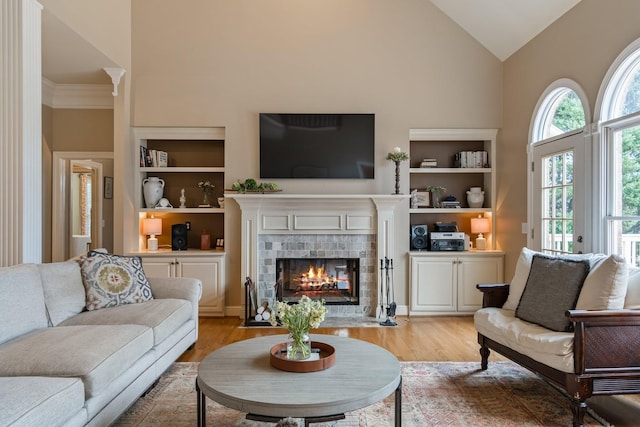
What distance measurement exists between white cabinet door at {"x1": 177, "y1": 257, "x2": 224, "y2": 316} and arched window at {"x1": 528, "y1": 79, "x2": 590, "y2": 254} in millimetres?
3533

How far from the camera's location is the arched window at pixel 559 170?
3.60 m

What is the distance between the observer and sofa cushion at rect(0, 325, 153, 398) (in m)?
1.92

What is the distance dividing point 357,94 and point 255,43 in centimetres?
138

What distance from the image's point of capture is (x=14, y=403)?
156 cm

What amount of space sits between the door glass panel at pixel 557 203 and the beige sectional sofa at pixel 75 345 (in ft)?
11.4

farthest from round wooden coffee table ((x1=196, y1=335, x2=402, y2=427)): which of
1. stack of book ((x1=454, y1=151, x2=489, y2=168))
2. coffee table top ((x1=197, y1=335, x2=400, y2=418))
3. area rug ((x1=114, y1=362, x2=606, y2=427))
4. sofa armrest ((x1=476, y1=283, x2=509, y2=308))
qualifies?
stack of book ((x1=454, y1=151, x2=489, y2=168))

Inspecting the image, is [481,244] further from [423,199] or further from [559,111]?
[559,111]

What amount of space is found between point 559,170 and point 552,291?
1.69 meters

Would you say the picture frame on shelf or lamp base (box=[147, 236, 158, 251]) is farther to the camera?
the picture frame on shelf

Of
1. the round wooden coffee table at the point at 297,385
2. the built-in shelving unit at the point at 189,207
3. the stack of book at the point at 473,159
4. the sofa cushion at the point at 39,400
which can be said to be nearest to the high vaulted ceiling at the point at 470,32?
the built-in shelving unit at the point at 189,207

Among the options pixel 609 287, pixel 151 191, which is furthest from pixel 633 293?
pixel 151 191

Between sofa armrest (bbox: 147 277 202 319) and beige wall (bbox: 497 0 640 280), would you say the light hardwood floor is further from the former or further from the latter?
beige wall (bbox: 497 0 640 280)

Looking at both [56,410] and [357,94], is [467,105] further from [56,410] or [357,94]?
[56,410]

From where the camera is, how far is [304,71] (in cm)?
498
